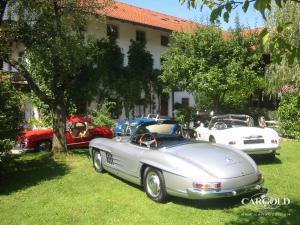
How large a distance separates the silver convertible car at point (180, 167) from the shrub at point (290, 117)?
10.2 m

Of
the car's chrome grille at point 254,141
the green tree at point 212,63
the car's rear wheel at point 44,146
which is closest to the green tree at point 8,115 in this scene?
the car's rear wheel at point 44,146

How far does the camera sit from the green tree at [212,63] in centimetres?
1688

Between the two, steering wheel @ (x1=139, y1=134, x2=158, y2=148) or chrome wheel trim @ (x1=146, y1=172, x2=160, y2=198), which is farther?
steering wheel @ (x1=139, y1=134, x2=158, y2=148)

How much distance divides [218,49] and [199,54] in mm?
961

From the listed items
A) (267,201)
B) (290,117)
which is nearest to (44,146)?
(267,201)

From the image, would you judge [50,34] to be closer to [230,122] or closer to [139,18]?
[230,122]

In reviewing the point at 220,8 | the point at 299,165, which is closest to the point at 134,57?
the point at 299,165

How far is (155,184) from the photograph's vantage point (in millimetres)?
6320

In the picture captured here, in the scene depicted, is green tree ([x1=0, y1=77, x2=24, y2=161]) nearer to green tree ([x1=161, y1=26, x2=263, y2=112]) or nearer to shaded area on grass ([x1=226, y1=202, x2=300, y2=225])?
shaded area on grass ([x1=226, y1=202, x2=300, y2=225])

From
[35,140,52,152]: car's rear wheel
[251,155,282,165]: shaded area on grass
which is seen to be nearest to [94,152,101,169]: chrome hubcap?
[251,155,282,165]: shaded area on grass

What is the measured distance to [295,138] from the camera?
16047 mm

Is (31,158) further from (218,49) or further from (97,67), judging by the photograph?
(97,67)

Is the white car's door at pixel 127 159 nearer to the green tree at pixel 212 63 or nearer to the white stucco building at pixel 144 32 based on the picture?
the green tree at pixel 212 63

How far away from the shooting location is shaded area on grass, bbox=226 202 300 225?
521cm
